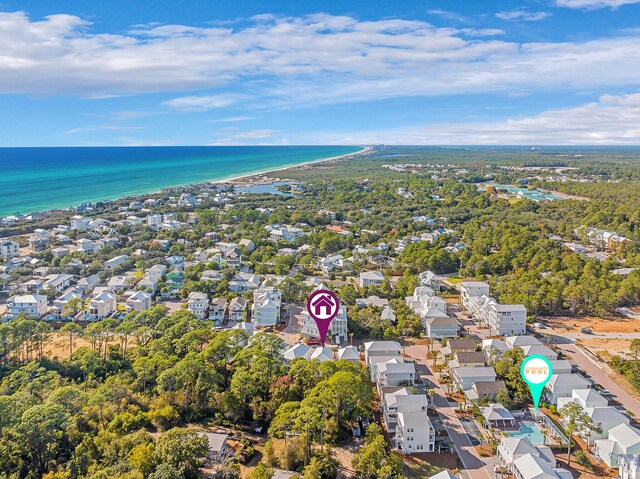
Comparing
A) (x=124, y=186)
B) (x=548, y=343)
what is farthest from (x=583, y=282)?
(x=124, y=186)

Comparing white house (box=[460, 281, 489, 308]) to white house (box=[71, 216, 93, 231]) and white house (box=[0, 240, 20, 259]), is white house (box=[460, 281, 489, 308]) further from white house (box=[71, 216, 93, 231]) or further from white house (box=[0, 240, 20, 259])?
white house (box=[71, 216, 93, 231])

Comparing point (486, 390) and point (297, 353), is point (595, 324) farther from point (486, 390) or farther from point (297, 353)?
point (297, 353)

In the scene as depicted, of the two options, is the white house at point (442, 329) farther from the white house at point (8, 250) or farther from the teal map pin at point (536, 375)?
the white house at point (8, 250)

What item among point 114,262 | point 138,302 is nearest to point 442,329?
point 138,302

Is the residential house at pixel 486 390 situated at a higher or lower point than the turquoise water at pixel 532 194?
lower

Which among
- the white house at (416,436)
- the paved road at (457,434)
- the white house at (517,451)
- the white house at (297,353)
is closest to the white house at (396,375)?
the paved road at (457,434)

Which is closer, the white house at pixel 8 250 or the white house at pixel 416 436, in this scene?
the white house at pixel 416 436

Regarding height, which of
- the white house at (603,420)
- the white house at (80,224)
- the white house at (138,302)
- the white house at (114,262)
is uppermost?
the white house at (80,224)
